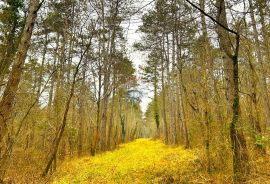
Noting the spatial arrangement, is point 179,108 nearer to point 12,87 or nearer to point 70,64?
point 70,64

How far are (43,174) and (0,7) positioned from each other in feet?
32.8

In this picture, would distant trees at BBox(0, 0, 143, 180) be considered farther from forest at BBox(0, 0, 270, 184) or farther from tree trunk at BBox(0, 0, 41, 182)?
tree trunk at BBox(0, 0, 41, 182)

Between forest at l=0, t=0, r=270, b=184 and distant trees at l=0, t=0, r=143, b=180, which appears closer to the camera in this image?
A: forest at l=0, t=0, r=270, b=184

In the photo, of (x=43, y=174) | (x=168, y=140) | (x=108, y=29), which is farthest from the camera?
(x=168, y=140)

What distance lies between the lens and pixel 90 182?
23.7 feet

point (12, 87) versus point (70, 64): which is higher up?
point (70, 64)

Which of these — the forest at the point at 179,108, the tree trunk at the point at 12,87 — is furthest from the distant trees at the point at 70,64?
the tree trunk at the point at 12,87

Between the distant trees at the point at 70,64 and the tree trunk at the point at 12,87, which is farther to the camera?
the distant trees at the point at 70,64

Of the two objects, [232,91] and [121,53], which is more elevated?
[121,53]

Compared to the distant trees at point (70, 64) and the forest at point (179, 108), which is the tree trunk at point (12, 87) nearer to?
the forest at point (179, 108)

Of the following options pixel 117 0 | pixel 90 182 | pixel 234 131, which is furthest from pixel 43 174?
pixel 117 0

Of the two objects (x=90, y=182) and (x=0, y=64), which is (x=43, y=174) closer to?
(x=90, y=182)

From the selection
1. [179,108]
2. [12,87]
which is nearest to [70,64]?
[179,108]

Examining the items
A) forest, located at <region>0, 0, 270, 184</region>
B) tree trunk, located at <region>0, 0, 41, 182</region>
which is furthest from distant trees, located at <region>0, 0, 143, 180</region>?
tree trunk, located at <region>0, 0, 41, 182</region>
